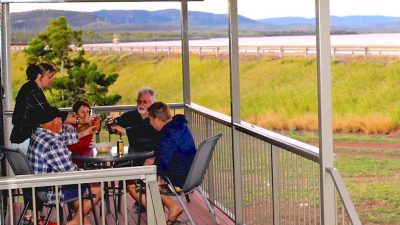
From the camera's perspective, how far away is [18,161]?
499 cm

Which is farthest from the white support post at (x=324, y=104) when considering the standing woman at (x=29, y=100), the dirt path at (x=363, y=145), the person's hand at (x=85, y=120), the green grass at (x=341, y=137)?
the dirt path at (x=363, y=145)

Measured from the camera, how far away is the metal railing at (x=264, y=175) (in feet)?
14.2

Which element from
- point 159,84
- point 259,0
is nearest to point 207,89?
point 159,84

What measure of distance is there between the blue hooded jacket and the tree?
13.7 metres

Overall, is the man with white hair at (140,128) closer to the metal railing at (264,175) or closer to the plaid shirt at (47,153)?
the metal railing at (264,175)

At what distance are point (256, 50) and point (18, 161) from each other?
1857cm

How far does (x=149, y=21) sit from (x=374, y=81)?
Answer: 8.60 metres

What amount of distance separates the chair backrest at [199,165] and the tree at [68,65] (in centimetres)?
1377

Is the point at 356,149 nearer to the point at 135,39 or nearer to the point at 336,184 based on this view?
the point at 135,39

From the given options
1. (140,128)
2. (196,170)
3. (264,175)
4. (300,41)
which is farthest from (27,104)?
(300,41)

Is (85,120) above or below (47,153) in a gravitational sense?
above

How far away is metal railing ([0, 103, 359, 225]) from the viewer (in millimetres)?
4316

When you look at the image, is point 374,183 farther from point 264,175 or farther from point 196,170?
point 196,170

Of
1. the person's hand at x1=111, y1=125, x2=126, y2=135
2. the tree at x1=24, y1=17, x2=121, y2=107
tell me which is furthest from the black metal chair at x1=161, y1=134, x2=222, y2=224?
the tree at x1=24, y1=17, x2=121, y2=107
